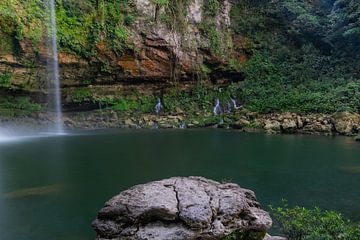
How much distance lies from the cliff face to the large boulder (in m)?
25.3

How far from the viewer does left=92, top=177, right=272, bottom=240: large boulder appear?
712cm

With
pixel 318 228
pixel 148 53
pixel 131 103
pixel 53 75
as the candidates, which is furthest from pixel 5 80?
pixel 318 228

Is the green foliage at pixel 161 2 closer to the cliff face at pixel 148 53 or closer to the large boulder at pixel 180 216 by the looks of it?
the cliff face at pixel 148 53

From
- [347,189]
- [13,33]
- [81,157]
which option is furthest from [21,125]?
[347,189]

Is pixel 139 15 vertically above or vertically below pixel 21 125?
above

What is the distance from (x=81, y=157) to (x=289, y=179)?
968 cm

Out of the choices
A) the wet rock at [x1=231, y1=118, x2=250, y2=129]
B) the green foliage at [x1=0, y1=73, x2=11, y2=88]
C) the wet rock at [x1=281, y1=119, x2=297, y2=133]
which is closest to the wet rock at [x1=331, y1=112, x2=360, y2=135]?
the wet rock at [x1=281, y1=119, x2=297, y2=133]

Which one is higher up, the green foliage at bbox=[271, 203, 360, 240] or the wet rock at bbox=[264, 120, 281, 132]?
the green foliage at bbox=[271, 203, 360, 240]

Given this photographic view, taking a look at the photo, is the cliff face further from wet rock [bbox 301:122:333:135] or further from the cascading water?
wet rock [bbox 301:122:333:135]

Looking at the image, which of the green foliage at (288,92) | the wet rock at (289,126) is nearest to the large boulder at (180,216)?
the wet rock at (289,126)

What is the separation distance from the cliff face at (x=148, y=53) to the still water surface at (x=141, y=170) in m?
7.94

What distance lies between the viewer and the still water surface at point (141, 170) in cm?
1034

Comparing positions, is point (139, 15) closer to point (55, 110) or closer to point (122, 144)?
point (55, 110)

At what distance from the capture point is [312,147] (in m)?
21.5
